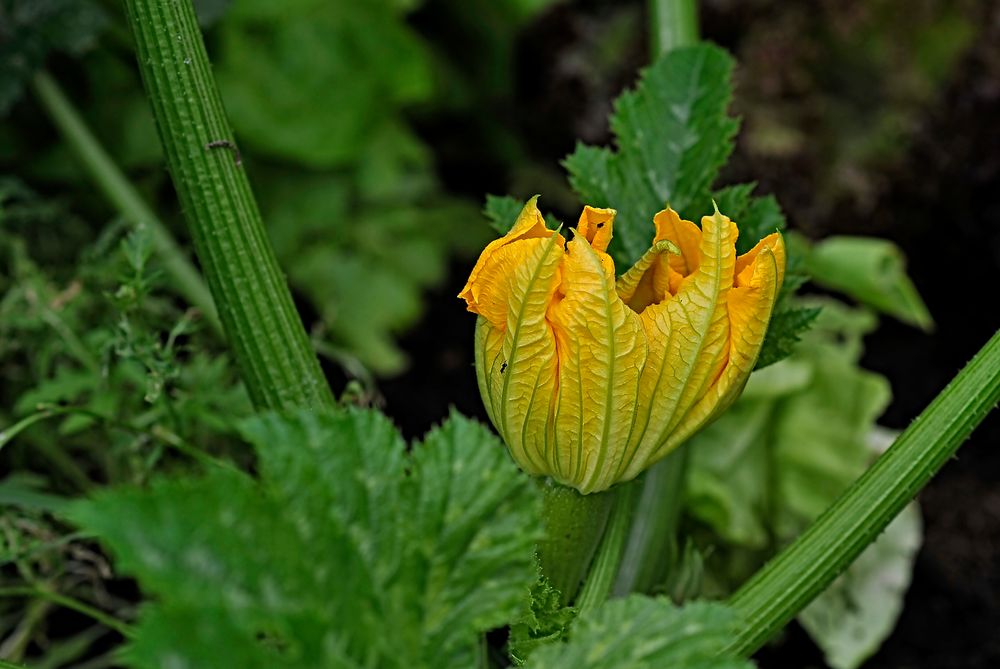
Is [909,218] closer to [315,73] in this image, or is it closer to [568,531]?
[315,73]

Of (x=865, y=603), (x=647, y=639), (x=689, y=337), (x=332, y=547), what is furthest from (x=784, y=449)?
(x=332, y=547)

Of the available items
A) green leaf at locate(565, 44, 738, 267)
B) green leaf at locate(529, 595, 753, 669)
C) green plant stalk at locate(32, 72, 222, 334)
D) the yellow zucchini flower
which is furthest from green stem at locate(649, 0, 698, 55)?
green leaf at locate(529, 595, 753, 669)

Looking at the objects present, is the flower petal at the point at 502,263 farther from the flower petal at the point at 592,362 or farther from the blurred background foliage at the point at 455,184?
the blurred background foliage at the point at 455,184

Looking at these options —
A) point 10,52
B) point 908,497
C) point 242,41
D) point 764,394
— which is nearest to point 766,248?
point 908,497

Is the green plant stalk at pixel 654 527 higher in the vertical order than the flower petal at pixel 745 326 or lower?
higher

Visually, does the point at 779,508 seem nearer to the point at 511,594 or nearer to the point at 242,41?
the point at 511,594

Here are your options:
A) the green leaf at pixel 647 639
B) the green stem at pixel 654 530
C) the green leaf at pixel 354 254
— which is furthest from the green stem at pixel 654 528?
the green leaf at pixel 354 254
